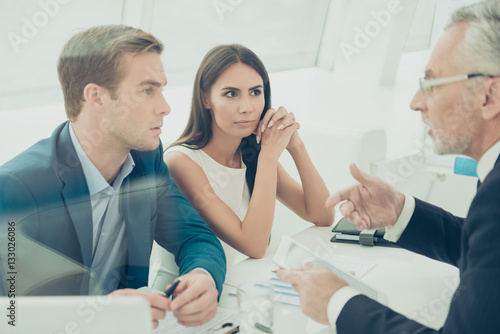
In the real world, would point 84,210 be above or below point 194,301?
above

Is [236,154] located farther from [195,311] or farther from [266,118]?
[195,311]

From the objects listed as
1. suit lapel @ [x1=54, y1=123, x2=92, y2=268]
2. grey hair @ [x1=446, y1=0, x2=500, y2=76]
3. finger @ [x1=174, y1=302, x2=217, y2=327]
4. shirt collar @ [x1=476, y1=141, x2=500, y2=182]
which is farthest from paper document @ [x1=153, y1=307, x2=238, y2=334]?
grey hair @ [x1=446, y1=0, x2=500, y2=76]

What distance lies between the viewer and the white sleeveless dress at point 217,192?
1.82 metres

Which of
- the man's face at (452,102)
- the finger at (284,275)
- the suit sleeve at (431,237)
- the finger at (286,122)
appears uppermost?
the man's face at (452,102)

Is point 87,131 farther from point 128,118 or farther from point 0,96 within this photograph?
point 0,96

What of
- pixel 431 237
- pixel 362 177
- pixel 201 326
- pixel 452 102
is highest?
pixel 452 102

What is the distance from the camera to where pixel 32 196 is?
1.22m

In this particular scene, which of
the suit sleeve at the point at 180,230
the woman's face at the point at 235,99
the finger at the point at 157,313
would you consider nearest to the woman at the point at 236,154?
the woman's face at the point at 235,99

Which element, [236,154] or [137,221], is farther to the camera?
[236,154]

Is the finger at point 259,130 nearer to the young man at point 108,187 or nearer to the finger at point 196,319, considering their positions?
the young man at point 108,187

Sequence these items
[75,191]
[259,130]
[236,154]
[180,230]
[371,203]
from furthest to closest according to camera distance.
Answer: [236,154], [259,130], [180,230], [371,203], [75,191]

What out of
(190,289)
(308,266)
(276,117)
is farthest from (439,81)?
(276,117)

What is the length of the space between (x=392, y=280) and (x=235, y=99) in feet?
3.10

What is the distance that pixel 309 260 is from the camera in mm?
1199
